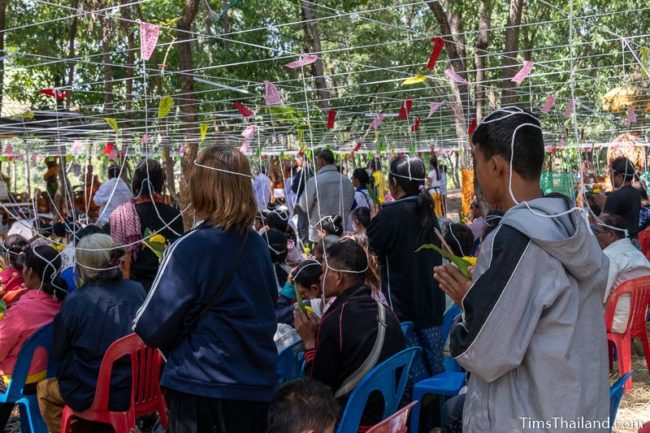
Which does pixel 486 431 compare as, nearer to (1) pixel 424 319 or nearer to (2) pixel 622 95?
(1) pixel 424 319

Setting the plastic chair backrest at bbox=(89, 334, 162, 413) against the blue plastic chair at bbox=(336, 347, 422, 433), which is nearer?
the blue plastic chair at bbox=(336, 347, 422, 433)

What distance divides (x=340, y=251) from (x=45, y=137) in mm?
9895

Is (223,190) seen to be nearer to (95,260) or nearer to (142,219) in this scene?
(95,260)

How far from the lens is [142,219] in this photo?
510 centimetres

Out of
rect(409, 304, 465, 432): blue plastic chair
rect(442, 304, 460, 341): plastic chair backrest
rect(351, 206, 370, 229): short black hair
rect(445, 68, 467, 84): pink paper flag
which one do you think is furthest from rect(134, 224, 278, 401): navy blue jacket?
rect(445, 68, 467, 84): pink paper flag

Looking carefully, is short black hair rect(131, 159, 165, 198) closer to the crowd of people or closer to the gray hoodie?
the crowd of people

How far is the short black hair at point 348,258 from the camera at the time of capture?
3.70m

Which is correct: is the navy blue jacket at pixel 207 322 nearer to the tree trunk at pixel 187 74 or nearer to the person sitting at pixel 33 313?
the person sitting at pixel 33 313

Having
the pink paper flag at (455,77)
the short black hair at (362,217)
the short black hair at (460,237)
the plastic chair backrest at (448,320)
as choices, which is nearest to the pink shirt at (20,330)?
the plastic chair backrest at (448,320)

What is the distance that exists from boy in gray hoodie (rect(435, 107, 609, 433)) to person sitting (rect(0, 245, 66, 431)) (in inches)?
108

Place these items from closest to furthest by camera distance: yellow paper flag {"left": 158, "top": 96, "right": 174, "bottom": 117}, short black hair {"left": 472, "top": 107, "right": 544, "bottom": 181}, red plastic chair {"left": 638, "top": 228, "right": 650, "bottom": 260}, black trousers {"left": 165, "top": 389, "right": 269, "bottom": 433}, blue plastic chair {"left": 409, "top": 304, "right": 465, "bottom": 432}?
short black hair {"left": 472, "top": 107, "right": 544, "bottom": 181}
black trousers {"left": 165, "top": 389, "right": 269, "bottom": 433}
blue plastic chair {"left": 409, "top": 304, "right": 465, "bottom": 432}
yellow paper flag {"left": 158, "top": 96, "right": 174, "bottom": 117}
red plastic chair {"left": 638, "top": 228, "right": 650, "bottom": 260}

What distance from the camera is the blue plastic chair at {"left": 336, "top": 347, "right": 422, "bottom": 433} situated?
3.03m

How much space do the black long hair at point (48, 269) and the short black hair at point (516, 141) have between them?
9.29ft

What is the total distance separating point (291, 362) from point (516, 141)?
2.33m
